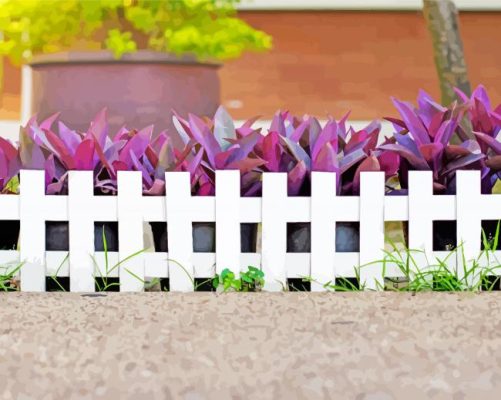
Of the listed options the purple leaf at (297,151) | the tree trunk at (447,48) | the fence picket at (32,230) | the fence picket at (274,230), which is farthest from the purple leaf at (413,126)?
the tree trunk at (447,48)

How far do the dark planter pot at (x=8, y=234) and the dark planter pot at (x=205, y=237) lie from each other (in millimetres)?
550

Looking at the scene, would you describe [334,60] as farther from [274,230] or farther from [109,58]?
[274,230]

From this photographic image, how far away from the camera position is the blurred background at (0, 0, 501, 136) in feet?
48.7

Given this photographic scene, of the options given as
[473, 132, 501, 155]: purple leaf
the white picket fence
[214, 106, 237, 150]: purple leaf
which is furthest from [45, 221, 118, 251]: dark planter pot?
[473, 132, 501, 155]: purple leaf

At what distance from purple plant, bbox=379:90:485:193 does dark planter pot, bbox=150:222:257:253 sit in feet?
1.96

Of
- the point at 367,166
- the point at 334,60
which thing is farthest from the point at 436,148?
the point at 334,60

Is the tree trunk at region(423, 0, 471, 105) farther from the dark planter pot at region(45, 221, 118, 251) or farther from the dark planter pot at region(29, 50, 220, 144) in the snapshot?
the dark planter pot at region(45, 221, 118, 251)

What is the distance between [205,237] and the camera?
153 inches

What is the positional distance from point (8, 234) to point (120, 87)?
21.4ft

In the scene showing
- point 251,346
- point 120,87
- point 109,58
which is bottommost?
point 251,346

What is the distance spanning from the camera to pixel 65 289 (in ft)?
13.0

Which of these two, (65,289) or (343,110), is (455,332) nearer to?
(65,289)

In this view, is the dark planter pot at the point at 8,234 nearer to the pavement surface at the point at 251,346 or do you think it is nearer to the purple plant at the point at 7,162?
the purple plant at the point at 7,162

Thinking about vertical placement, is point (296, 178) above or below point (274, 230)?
above
